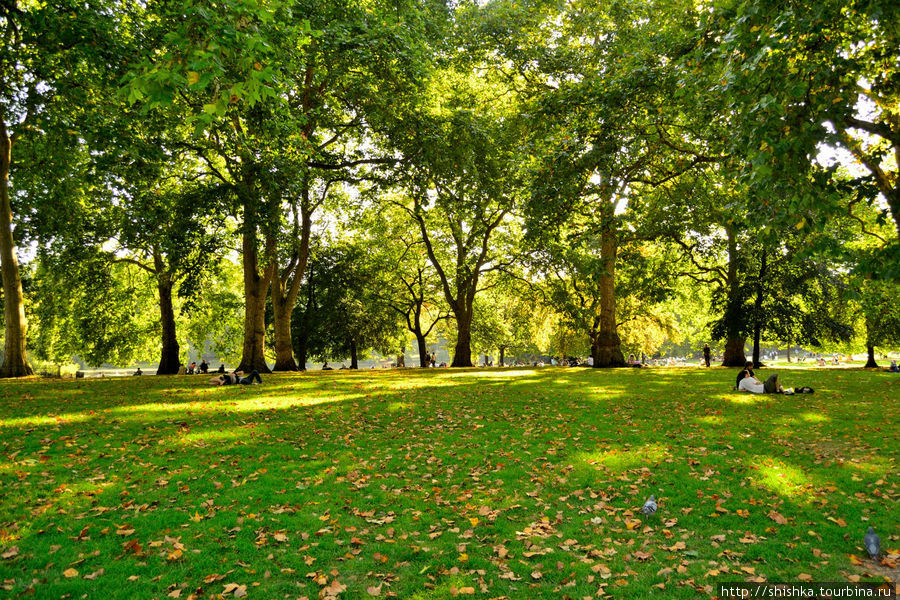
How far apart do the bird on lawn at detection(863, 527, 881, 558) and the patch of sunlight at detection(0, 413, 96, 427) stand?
14664 millimetres

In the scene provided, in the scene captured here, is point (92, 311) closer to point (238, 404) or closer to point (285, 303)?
point (285, 303)

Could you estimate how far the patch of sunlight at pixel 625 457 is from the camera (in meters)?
8.88

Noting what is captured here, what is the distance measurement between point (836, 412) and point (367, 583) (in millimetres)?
14034

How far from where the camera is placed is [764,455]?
9.20 metres

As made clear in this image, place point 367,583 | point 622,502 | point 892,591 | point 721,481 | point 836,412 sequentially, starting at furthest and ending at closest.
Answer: point 836,412 < point 721,481 < point 622,502 < point 367,583 < point 892,591

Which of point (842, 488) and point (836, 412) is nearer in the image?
point (842, 488)

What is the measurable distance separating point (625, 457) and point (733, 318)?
77.1 feet

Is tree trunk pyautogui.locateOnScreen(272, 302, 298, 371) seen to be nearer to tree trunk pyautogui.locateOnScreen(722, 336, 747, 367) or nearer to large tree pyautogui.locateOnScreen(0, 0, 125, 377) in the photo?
large tree pyautogui.locateOnScreen(0, 0, 125, 377)

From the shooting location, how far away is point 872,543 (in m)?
5.49

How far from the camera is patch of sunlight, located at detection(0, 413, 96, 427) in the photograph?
1041 cm

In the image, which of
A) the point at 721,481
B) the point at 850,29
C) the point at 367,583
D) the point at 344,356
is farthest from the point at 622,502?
the point at 344,356

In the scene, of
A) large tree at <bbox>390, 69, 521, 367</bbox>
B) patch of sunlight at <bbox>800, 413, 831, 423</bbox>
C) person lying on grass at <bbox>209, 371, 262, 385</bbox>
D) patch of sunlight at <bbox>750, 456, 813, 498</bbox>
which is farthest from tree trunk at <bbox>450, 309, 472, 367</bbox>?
patch of sunlight at <bbox>750, 456, 813, 498</bbox>

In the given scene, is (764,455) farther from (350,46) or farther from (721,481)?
(350,46)

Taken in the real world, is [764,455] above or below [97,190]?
below
